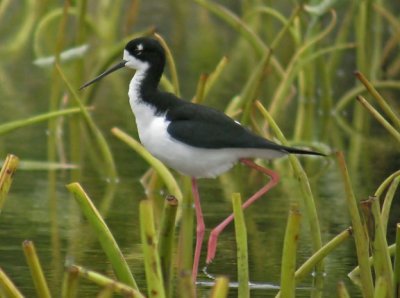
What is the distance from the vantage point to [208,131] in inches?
225

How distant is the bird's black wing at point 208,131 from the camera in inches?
223

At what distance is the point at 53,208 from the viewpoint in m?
7.63

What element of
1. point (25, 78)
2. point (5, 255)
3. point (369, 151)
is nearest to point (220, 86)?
point (25, 78)

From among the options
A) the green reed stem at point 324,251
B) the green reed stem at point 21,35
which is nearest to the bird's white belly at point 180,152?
the green reed stem at point 324,251

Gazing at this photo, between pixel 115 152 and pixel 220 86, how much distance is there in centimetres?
318

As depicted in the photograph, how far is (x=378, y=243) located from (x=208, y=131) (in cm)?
108

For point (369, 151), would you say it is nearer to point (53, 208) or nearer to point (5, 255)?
point (53, 208)

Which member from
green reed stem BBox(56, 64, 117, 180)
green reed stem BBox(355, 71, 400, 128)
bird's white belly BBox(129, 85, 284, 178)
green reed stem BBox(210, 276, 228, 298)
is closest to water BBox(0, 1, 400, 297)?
green reed stem BBox(56, 64, 117, 180)

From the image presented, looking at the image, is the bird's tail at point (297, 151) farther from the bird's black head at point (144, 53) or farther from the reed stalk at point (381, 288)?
the reed stalk at point (381, 288)

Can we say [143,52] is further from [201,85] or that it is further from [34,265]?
[34,265]

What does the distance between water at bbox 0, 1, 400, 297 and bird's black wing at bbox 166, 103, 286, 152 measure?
61cm

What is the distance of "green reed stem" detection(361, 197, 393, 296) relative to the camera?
4.82 m

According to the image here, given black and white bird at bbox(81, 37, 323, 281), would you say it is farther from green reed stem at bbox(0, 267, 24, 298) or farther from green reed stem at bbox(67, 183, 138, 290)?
green reed stem at bbox(0, 267, 24, 298)

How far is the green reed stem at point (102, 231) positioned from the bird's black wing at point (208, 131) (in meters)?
0.95
